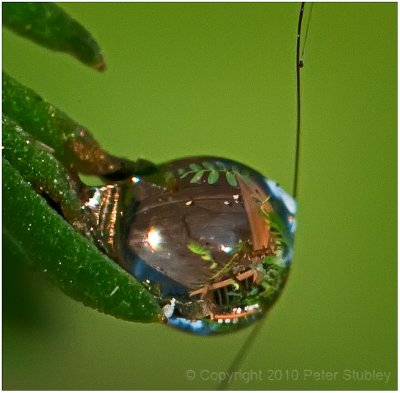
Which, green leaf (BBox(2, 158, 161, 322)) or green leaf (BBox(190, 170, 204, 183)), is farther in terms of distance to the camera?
green leaf (BBox(190, 170, 204, 183))

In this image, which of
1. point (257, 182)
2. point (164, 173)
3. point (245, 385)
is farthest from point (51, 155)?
point (245, 385)

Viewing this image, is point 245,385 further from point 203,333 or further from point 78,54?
point 78,54

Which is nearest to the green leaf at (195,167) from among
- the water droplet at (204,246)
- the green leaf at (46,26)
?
the water droplet at (204,246)

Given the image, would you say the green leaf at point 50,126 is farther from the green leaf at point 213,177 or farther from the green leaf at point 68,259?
the green leaf at point 213,177

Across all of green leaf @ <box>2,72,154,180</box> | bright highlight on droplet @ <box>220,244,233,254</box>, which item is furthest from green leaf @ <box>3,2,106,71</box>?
bright highlight on droplet @ <box>220,244,233,254</box>

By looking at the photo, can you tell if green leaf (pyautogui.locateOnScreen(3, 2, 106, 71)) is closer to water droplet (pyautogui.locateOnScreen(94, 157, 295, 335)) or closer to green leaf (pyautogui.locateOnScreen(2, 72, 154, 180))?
green leaf (pyautogui.locateOnScreen(2, 72, 154, 180))
